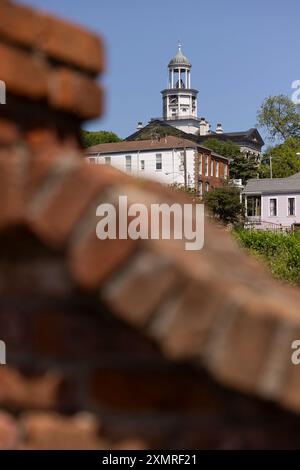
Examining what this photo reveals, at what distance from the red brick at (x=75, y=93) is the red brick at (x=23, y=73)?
0.03m

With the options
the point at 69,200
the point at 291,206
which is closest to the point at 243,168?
the point at 291,206

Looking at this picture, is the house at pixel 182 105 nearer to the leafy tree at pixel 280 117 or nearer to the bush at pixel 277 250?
the leafy tree at pixel 280 117

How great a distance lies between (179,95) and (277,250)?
415ft

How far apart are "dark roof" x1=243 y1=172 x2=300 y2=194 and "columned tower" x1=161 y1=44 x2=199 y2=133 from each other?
7798 cm

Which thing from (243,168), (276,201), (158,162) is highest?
(243,168)

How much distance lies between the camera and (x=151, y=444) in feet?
7.41

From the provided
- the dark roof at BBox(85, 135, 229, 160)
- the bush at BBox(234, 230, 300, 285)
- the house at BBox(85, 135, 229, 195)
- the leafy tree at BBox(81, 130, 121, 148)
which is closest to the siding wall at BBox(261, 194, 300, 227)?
the house at BBox(85, 135, 229, 195)

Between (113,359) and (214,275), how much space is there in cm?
36

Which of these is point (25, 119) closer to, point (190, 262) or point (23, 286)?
point (23, 286)

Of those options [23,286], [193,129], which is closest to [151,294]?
[23,286]

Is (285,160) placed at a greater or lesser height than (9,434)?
greater

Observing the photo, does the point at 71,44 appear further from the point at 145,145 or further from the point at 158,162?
the point at 145,145

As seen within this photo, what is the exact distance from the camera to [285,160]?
301ft

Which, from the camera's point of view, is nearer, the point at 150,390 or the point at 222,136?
the point at 150,390
